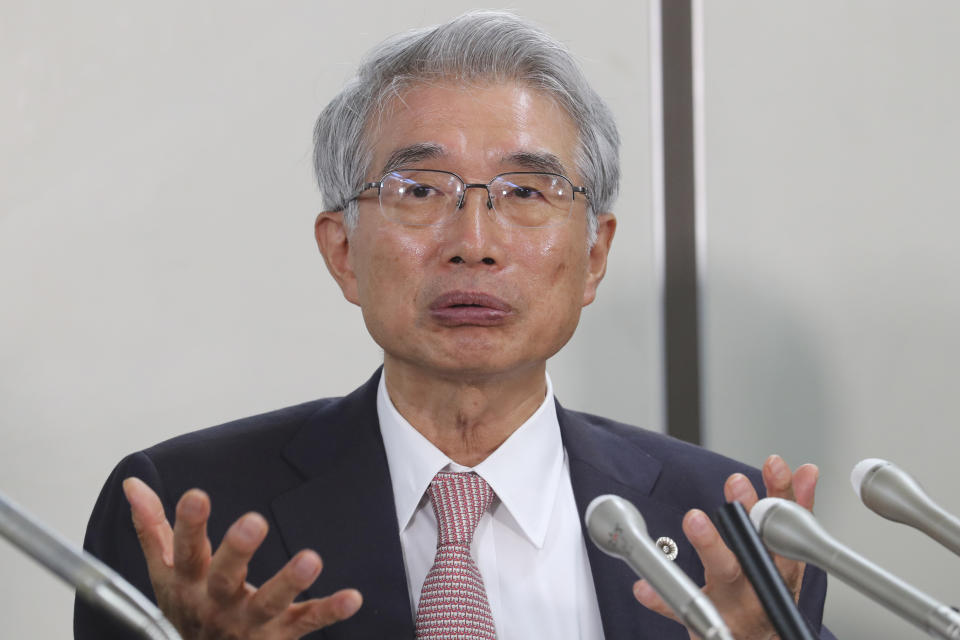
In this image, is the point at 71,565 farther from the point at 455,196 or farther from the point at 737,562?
the point at 455,196

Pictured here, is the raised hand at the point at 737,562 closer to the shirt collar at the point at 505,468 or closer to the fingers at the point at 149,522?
the shirt collar at the point at 505,468

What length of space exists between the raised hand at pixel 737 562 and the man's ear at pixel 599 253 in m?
0.61

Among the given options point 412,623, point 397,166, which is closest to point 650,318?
point 397,166

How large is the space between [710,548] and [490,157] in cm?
67

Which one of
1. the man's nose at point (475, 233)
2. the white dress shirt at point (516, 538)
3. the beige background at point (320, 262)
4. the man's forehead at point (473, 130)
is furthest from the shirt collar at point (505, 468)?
the beige background at point (320, 262)

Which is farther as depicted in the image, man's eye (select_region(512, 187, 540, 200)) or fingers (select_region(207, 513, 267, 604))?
man's eye (select_region(512, 187, 540, 200))

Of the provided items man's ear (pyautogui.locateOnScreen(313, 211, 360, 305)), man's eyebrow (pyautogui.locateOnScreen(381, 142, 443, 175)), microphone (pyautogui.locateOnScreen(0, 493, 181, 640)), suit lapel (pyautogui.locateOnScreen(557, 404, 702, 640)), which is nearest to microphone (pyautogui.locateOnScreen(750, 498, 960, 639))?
microphone (pyautogui.locateOnScreen(0, 493, 181, 640))

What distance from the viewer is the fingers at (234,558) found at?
3.21ft

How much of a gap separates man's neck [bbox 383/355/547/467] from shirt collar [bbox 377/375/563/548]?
2 centimetres

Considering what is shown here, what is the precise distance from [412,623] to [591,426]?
1.73ft

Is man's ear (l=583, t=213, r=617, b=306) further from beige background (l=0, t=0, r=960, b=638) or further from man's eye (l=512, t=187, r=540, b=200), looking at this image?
beige background (l=0, t=0, r=960, b=638)

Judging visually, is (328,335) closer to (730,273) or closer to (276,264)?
(276,264)

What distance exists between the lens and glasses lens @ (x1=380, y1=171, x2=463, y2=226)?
1.55 meters

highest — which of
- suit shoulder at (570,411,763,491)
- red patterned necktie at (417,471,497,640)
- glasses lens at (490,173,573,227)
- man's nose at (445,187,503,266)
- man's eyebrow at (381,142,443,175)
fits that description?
man's eyebrow at (381,142,443,175)
